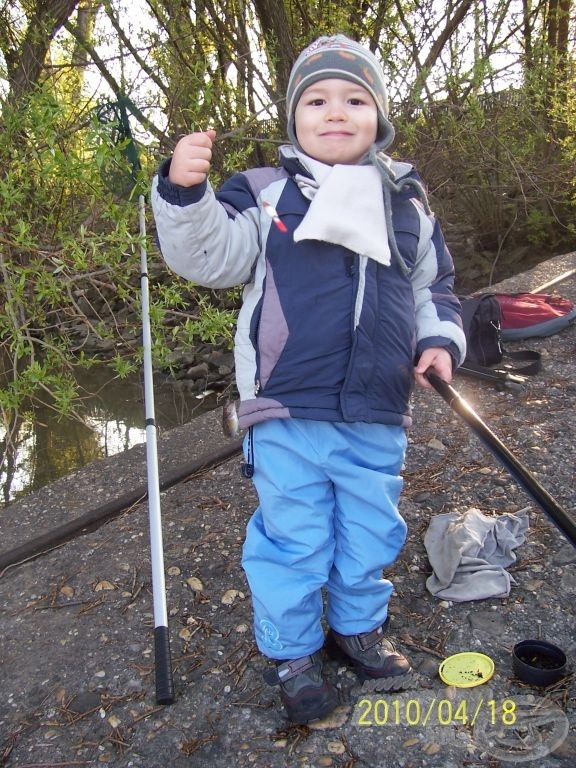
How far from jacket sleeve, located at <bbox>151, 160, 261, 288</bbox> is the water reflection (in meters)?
3.00

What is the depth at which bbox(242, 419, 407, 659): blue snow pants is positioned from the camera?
207cm

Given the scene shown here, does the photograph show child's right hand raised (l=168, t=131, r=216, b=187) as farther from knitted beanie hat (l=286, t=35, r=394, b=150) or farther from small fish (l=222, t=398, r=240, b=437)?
small fish (l=222, t=398, r=240, b=437)

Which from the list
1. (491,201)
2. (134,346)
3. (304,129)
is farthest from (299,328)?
(491,201)

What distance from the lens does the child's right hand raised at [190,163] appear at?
1827 millimetres

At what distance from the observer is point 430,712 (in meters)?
2.06

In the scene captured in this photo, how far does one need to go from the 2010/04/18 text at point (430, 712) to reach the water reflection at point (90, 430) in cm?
317

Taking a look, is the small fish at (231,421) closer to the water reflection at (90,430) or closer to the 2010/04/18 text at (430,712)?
the 2010/04/18 text at (430,712)

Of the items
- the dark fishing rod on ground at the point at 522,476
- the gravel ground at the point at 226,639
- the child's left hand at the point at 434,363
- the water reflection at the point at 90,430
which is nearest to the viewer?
the dark fishing rod on ground at the point at 522,476

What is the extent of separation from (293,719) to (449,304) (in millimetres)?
1334

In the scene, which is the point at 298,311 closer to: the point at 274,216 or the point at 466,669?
the point at 274,216

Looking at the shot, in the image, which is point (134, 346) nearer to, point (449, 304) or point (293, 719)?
point (449, 304)

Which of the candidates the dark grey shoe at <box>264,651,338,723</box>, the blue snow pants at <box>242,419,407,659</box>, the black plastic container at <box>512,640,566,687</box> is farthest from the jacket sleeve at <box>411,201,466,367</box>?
the dark grey shoe at <box>264,651,338,723</box>

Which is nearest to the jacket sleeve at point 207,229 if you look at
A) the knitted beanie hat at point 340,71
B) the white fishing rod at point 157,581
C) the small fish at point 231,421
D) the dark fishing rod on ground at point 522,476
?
the knitted beanie hat at point 340,71

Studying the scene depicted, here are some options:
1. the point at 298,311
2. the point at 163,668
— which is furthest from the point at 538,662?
the point at 298,311
